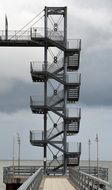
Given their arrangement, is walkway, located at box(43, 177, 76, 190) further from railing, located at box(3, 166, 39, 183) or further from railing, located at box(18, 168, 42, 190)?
railing, located at box(3, 166, 39, 183)

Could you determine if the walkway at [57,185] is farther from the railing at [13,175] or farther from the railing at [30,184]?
the railing at [13,175]

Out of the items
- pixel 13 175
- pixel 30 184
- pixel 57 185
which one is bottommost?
pixel 13 175

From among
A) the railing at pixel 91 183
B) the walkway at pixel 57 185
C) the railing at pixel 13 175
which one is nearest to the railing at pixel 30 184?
the railing at pixel 91 183

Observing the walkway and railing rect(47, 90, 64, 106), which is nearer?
the walkway

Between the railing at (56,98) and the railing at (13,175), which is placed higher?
the railing at (56,98)

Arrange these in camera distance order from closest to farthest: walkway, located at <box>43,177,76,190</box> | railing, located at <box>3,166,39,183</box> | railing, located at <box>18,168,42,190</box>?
railing, located at <box>18,168,42,190</box> < walkway, located at <box>43,177,76,190</box> < railing, located at <box>3,166,39,183</box>

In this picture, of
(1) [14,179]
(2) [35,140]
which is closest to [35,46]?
(2) [35,140]

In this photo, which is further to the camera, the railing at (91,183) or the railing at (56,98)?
the railing at (56,98)

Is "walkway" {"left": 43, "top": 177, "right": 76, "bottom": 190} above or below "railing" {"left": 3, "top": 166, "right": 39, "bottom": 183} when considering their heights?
above

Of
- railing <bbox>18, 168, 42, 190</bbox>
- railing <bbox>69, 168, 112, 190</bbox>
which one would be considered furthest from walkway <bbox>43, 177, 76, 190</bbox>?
railing <bbox>18, 168, 42, 190</bbox>

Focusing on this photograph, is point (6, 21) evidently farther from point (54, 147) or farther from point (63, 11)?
point (54, 147)

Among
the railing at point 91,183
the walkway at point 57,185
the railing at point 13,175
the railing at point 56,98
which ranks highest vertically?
the railing at point 56,98

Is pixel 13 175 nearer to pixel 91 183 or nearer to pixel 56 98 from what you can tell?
pixel 56 98

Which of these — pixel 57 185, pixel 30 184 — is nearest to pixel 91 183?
pixel 30 184
